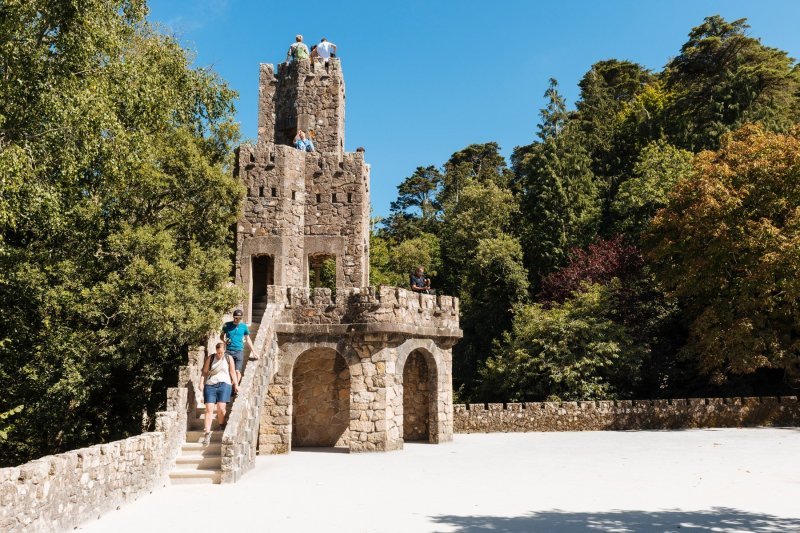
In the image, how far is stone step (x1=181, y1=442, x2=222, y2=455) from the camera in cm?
1240

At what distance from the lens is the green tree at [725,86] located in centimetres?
3462

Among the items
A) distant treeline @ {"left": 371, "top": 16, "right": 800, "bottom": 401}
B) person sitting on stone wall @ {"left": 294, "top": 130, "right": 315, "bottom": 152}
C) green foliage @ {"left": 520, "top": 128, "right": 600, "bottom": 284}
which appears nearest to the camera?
person sitting on stone wall @ {"left": 294, "top": 130, "right": 315, "bottom": 152}

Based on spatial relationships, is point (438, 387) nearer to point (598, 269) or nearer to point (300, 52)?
point (300, 52)

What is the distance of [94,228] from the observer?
1692 centimetres

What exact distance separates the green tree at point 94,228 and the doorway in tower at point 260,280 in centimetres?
176

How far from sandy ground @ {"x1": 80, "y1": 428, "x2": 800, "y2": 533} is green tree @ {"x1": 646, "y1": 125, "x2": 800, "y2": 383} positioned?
6.48 meters

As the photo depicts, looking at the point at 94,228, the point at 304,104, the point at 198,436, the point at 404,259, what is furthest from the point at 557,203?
the point at 198,436

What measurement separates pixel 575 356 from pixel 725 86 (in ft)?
61.6

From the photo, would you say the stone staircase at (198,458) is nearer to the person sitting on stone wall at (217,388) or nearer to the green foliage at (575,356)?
the person sitting on stone wall at (217,388)

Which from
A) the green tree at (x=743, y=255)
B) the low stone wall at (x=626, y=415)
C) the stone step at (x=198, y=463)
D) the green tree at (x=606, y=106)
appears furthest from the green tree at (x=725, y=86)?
the stone step at (x=198, y=463)

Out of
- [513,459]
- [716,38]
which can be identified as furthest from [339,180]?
[716,38]

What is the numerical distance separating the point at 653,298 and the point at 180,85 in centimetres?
1962

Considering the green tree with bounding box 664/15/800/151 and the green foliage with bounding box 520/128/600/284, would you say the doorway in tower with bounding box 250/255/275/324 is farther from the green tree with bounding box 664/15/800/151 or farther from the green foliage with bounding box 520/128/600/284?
the green tree with bounding box 664/15/800/151

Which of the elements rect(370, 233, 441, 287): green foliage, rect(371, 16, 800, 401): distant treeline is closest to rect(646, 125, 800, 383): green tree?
rect(371, 16, 800, 401): distant treeline
